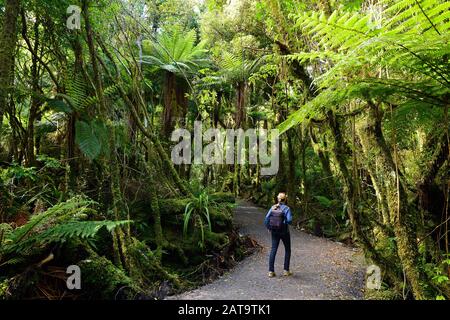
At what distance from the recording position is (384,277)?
4.29 metres

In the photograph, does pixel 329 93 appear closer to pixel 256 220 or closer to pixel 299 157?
pixel 256 220

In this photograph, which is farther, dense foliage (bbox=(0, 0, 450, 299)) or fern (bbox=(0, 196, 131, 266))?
fern (bbox=(0, 196, 131, 266))

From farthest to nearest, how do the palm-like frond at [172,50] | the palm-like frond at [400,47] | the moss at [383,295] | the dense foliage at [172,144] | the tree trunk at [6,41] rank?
the palm-like frond at [172,50]
the moss at [383,295]
the tree trunk at [6,41]
the dense foliage at [172,144]
the palm-like frond at [400,47]

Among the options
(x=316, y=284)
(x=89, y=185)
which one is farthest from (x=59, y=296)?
(x=316, y=284)

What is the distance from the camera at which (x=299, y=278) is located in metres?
4.76

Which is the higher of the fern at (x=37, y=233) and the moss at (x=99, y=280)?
the fern at (x=37, y=233)

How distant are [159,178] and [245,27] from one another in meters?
5.65

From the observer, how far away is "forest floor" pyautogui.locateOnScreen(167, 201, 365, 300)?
164 inches

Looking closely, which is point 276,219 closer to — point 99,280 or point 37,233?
point 99,280

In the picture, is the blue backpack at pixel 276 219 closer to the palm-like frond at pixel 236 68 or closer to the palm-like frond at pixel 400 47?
the palm-like frond at pixel 400 47

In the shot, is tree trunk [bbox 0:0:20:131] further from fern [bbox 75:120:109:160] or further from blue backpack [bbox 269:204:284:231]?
blue backpack [bbox 269:204:284:231]

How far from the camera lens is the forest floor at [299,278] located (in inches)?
164

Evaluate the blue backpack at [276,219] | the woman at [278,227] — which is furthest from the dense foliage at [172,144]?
the blue backpack at [276,219]

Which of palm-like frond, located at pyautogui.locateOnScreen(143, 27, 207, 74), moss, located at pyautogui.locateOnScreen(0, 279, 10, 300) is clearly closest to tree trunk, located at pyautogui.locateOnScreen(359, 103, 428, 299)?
moss, located at pyautogui.locateOnScreen(0, 279, 10, 300)
